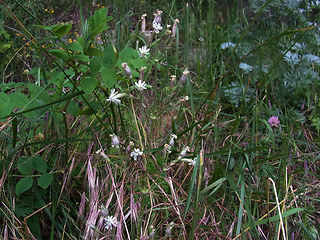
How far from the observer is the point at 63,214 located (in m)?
1.51

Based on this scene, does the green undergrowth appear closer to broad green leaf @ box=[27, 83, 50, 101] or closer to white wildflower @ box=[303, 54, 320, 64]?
broad green leaf @ box=[27, 83, 50, 101]

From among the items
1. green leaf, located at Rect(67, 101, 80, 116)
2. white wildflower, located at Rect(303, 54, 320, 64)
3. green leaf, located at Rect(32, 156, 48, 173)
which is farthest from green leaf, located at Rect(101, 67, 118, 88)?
white wildflower, located at Rect(303, 54, 320, 64)

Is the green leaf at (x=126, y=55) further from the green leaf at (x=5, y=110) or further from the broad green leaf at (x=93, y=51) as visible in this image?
the green leaf at (x=5, y=110)

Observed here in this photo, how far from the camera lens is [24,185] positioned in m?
1.38

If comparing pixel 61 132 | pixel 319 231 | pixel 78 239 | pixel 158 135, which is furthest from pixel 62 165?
pixel 319 231

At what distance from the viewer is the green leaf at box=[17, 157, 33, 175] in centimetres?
138

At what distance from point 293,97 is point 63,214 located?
1.70m

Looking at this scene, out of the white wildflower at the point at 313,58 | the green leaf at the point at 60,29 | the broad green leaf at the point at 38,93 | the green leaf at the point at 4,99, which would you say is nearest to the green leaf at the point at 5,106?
the green leaf at the point at 4,99

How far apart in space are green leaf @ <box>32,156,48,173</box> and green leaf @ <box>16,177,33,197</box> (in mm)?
57

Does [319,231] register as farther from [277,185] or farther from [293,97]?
[293,97]

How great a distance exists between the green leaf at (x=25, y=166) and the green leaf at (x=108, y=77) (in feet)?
1.79

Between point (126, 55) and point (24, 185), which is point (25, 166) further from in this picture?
point (126, 55)

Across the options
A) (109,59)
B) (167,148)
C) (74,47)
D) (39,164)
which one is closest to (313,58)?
(167,148)

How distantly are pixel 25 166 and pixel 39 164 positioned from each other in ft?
0.19
